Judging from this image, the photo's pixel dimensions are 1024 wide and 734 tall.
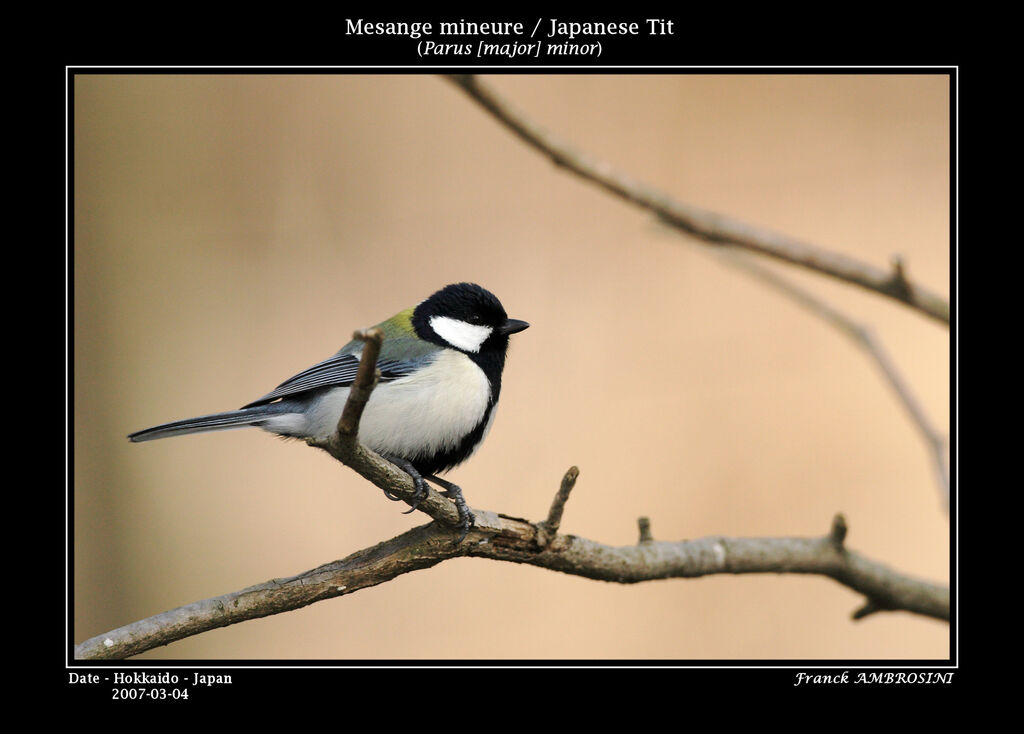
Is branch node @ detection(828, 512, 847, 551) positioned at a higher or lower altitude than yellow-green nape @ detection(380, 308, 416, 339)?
lower

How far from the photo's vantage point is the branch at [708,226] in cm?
242

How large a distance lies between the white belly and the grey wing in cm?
4

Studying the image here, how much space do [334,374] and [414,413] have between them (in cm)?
32

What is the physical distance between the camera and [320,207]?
180 inches

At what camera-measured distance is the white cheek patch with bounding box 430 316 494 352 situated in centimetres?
296

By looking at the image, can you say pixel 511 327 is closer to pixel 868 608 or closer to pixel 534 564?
pixel 534 564

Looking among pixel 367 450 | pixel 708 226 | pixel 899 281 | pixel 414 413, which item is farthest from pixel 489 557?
pixel 899 281

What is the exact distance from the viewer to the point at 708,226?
8.41 feet

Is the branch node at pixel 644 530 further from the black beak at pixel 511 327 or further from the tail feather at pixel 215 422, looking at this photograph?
the tail feather at pixel 215 422

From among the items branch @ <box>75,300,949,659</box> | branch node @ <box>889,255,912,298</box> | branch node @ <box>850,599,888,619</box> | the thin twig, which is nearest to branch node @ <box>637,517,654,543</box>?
branch @ <box>75,300,949,659</box>

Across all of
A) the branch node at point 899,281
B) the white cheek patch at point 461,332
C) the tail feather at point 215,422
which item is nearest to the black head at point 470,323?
the white cheek patch at point 461,332

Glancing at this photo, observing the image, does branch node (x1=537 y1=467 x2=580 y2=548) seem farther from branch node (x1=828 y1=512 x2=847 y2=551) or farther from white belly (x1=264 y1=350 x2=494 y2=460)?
branch node (x1=828 y1=512 x2=847 y2=551)

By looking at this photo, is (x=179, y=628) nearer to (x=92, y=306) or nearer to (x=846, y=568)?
(x=846, y=568)

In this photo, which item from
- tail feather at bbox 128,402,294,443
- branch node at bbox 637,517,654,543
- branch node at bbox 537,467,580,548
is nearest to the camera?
branch node at bbox 537,467,580,548
